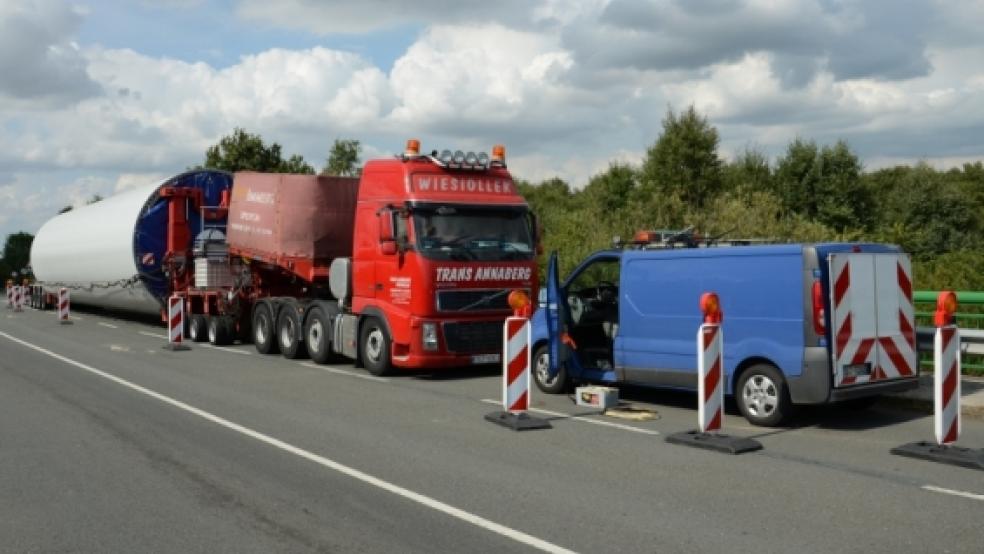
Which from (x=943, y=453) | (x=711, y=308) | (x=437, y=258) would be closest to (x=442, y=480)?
(x=711, y=308)

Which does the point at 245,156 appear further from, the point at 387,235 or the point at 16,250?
the point at 16,250

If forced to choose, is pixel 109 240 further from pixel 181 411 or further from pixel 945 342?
pixel 945 342

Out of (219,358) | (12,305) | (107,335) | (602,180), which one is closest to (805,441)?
(219,358)

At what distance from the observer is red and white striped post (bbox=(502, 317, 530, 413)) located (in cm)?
973

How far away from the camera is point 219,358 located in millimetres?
17484

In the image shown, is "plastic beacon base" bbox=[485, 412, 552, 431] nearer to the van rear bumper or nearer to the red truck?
the van rear bumper

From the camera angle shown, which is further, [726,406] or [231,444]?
[726,406]

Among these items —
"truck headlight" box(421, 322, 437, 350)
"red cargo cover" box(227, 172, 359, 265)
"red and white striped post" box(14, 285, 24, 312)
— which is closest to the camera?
"truck headlight" box(421, 322, 437, 350)

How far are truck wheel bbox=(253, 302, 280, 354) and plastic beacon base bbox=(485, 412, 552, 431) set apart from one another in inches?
357

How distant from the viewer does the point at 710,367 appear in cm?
865

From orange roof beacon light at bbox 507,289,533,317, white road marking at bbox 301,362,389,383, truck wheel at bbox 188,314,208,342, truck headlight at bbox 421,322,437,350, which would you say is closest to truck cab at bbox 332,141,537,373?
truck headlight at bbox 421,322,437,350

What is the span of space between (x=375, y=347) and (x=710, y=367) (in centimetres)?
712

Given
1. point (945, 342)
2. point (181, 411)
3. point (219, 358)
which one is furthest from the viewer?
point (219, 358)

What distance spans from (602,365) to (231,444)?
480 cm
